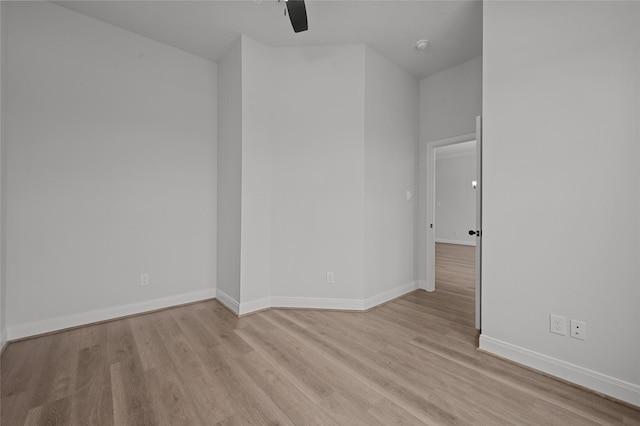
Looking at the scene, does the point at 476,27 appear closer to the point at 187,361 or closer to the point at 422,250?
the point at 422,250

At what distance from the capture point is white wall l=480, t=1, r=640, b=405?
1662 mm

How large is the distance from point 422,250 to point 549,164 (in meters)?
2.22

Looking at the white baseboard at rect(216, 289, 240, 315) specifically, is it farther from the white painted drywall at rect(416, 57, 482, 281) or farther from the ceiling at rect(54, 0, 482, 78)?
the ceiling at rect(54, 0, 482, 78)

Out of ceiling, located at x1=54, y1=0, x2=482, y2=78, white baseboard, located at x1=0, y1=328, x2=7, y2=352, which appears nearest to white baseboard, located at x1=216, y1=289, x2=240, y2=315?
white baseboard, located at x1=0, y1=328, x2=7, y2=352

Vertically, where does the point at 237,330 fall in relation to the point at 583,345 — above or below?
below

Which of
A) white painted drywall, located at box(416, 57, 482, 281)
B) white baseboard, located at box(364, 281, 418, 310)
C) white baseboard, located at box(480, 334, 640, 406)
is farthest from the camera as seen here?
white painted drywall, located at box(416, 57, 482, 281)

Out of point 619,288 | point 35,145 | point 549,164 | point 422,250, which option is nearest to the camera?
point 619,288

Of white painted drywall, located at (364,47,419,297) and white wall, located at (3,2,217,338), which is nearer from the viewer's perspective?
white wall, located at (3,2,217,338)

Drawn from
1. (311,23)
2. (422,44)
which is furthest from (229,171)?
(422,44)

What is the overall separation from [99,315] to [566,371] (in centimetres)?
401

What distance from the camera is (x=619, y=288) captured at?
5.50 feet

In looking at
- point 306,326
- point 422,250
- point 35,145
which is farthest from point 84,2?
point 422,250

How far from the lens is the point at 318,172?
10.3 feet

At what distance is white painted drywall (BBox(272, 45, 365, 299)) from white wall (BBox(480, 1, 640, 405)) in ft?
4.32
